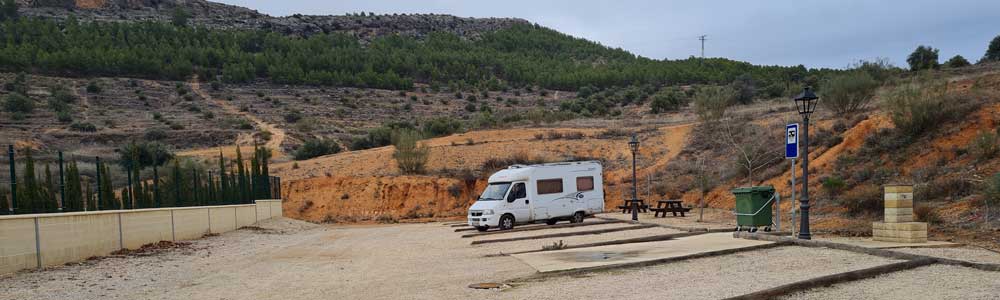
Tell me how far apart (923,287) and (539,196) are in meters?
16.5

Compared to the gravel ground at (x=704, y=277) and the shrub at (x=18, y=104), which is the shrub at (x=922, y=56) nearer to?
the gravel ground at (x=704, y=277)

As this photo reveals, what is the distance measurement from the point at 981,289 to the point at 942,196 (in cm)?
1215

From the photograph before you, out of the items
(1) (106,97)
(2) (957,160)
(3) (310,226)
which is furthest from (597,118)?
(1) (106,97)

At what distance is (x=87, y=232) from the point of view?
1458cm

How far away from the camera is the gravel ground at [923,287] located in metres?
7.84

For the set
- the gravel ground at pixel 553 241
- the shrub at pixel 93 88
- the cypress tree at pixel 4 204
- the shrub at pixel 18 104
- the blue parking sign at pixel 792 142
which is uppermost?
the shrub at pixel 93 88

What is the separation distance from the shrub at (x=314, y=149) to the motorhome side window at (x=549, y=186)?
98.9ft

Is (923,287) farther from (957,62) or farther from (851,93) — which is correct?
(957,62)

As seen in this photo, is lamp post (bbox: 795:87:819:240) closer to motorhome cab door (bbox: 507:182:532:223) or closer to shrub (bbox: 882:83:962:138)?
motorhome cab door (bbox: 507:182:532:223)

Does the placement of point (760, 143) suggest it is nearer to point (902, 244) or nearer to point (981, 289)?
point (902, 244)

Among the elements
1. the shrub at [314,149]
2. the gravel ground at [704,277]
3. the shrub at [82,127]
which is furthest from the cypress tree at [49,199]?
the shrub at [82,127]

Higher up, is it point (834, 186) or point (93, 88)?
point (93, 88)

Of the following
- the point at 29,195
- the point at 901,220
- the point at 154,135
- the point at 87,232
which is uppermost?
the point at 154,135

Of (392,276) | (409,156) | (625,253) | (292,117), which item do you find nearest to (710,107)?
(409,156)
